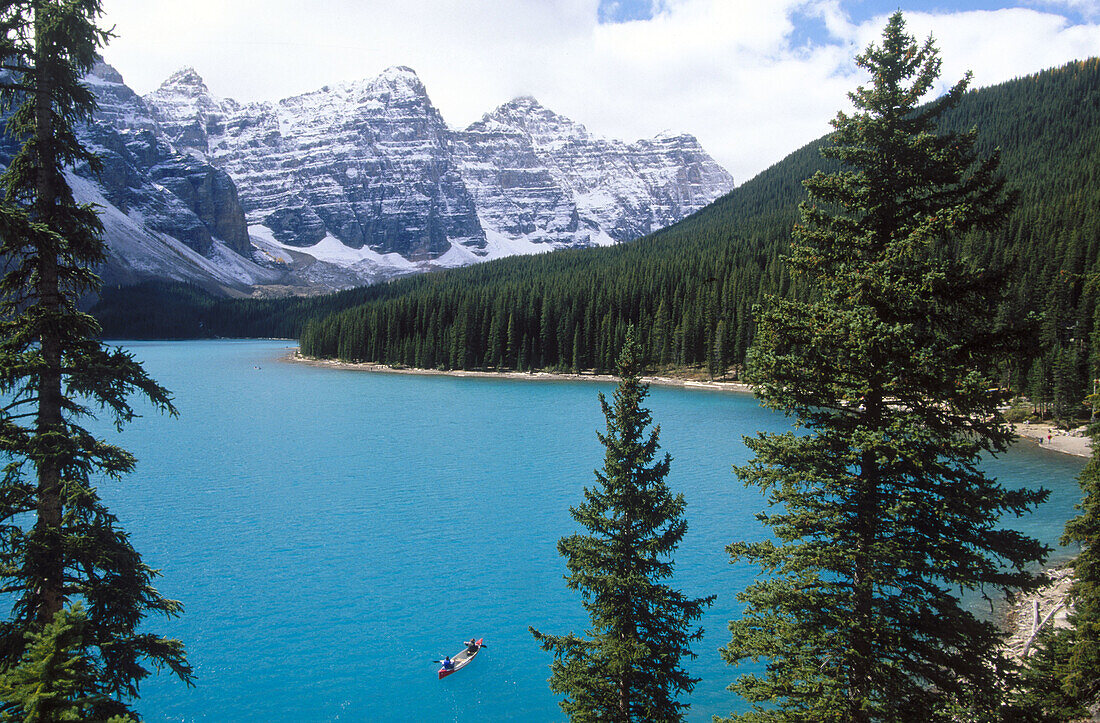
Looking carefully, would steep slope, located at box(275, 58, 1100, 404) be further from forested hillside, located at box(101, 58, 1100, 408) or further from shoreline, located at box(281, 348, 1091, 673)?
shoreline, located at box(281, 348, 1091, 673)

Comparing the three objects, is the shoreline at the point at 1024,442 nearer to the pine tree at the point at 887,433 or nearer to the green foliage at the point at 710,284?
the pine tree at the point at 887,433

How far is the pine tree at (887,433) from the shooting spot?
7.87 m

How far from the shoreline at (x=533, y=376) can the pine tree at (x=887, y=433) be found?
72209mm

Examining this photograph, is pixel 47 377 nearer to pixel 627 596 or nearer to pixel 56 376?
pixel 56 376

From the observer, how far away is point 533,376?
347 feet

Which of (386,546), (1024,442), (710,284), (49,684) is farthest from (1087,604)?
(710,284)

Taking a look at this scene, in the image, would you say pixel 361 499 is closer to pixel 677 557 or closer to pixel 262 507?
pixel 262 507

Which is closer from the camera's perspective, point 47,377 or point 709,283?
point 47,377

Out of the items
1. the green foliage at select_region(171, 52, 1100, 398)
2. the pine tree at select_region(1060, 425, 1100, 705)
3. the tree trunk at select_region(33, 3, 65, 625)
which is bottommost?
the pine tree at select_region(1060, 425, 1100, 705)

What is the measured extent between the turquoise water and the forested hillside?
36776 millimetres

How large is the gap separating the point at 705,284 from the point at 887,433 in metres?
102

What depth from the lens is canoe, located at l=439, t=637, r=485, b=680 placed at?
18500 millimetres

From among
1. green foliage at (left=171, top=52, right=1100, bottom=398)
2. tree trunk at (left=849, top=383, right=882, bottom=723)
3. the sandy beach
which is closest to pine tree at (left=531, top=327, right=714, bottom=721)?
tree trunk at (left=849, top=383, right=882, bottom=723)

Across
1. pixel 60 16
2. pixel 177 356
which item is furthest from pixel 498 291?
pixel 60 16
